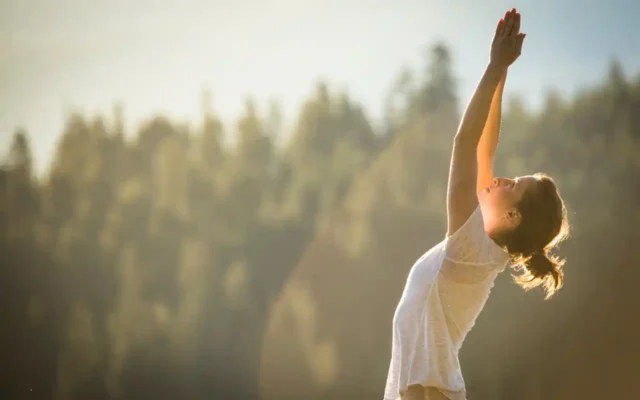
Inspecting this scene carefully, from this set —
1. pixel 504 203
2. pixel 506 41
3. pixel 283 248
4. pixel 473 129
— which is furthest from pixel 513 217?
pixel 283 248

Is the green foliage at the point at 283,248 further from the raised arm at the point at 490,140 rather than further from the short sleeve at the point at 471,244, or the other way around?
the short sleeve at the point at 471,244

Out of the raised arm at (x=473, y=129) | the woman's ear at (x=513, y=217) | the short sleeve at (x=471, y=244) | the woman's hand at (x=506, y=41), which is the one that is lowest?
the short sleeve at (x=471, y=244)

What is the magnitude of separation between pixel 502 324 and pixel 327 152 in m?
1.48

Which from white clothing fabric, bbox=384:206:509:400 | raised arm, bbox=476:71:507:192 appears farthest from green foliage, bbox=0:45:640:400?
white clothing fabric, bbox=384:206:509:400

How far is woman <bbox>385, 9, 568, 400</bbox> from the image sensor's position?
4.57 feet

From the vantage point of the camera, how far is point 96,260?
519 cm

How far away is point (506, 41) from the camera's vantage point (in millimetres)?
1406

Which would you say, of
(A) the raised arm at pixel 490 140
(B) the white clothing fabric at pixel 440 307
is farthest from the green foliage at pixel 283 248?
(B) the white clothing fabric at pixel 440 307

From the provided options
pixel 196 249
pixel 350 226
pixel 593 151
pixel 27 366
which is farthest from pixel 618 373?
pixel 27 366

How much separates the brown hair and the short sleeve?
0.16 ft

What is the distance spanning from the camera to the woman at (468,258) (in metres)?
1.39

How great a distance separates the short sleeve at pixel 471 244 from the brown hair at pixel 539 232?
0.16 feet

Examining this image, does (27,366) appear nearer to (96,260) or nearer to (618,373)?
(96,260)

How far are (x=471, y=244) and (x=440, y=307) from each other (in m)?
0.12
